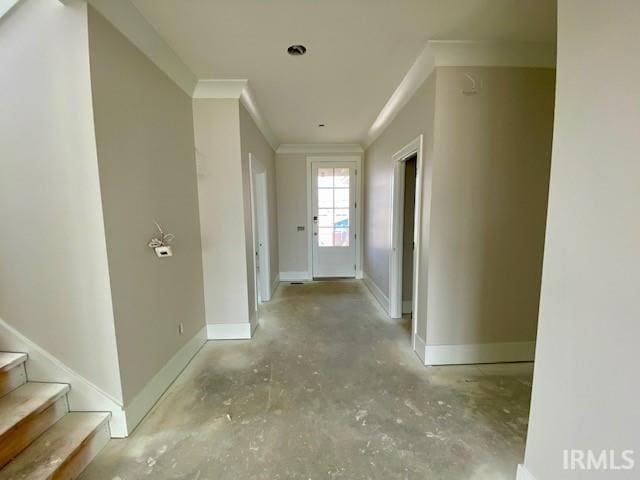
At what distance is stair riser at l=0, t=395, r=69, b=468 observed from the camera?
1224 millimetres

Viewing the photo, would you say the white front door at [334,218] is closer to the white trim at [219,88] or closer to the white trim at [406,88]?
the white trim at [406,88]

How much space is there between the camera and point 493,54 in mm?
1993

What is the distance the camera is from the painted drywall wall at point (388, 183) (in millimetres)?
2215

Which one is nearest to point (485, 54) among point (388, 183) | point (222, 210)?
point (388, 183)

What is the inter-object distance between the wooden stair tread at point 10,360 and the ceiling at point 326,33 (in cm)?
218

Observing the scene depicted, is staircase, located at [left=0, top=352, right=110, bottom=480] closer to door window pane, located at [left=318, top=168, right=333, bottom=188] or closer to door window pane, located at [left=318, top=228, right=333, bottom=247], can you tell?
door window pane, located at [left=318, top=228, right=333, bottom=247]

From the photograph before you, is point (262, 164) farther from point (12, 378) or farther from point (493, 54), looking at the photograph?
point (12, 378)

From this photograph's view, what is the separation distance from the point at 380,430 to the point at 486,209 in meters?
1.84

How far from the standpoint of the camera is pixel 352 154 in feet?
16.1

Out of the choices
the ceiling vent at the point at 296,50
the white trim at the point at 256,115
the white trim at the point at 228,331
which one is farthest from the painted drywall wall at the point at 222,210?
the ceiling vent at the point at 296,50

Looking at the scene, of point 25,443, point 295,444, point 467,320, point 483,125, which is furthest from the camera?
point 467,320

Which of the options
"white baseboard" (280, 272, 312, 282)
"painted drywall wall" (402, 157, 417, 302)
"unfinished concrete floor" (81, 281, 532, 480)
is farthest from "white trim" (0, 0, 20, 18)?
"white baseboard" (280, 272, 312, 282)

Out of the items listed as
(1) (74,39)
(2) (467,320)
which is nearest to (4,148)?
(1) (74,39)

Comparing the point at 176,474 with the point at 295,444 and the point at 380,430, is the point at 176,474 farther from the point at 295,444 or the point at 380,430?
the point at 380,430
